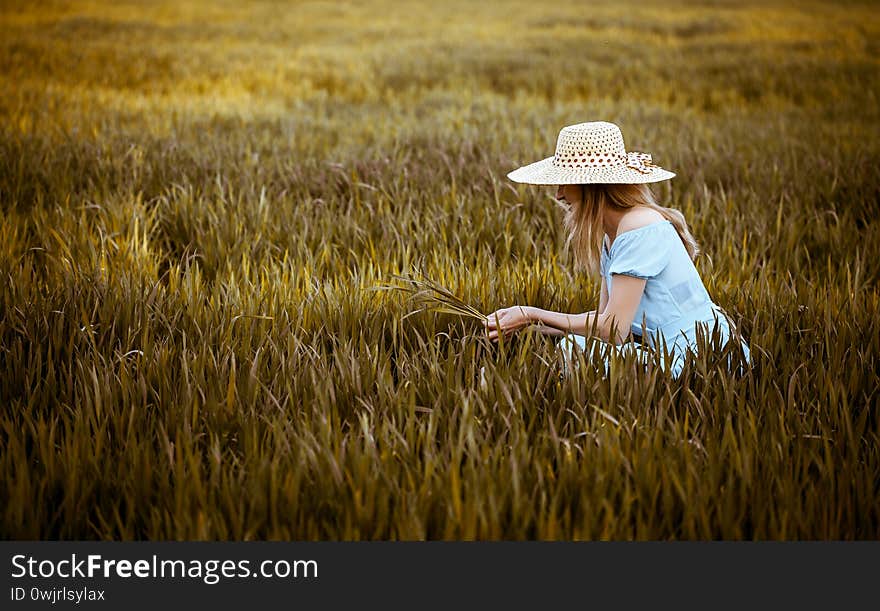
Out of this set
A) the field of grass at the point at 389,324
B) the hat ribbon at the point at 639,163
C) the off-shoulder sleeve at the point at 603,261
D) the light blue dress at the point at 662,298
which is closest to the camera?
the field of grass at the point at 389,324

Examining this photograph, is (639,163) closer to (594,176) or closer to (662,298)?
(594,176)

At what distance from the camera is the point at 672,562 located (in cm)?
→ 142

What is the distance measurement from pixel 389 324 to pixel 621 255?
781 millimetres

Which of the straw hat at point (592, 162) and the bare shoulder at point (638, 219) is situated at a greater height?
the straw hat at point (592, 162)

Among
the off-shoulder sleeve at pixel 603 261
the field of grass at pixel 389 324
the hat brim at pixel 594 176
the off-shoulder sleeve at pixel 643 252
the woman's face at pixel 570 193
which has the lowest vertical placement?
the field of grass at pixel 389 324

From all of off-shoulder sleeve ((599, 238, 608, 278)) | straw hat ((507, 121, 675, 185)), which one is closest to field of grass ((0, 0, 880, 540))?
off-shoulder sleeve ((599, 238, 608, 278))

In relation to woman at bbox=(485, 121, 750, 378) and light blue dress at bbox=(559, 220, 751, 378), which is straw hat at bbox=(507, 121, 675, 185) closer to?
woman at bbox=(485, 121, 750, 378)

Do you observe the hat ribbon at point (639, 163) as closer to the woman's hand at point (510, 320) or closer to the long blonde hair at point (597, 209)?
the long blonde hair at point (597, 209)

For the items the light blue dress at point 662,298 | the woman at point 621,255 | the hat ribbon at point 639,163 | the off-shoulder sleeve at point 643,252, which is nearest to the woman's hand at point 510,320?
the woman at point 621,255

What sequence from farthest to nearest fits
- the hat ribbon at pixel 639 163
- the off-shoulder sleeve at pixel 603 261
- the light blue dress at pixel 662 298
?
1. the off-shoulder sleeve at pixel 603 261
2. the hat ribbon at pixel 639 163
3. the light blue dress at pixel 662 298

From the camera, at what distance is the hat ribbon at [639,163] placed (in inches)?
90.9

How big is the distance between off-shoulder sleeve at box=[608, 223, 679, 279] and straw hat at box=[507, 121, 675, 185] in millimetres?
152

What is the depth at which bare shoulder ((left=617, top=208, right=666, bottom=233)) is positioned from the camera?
7.57 feet

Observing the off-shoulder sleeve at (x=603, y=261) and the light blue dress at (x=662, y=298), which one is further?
the off-shoulder sleeve at (x=603, y=261)
